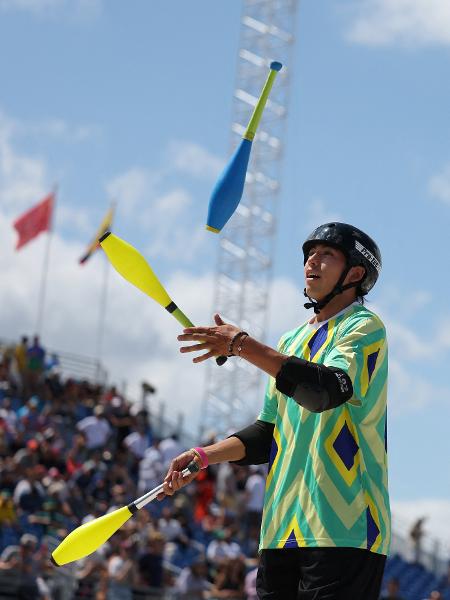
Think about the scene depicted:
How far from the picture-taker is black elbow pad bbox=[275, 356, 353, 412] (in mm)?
5023

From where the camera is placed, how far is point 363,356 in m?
5.32

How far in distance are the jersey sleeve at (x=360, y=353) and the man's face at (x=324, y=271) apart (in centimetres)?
27

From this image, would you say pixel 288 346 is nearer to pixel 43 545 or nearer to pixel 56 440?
pixel 43 545

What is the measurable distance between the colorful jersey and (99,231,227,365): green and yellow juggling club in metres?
0.83

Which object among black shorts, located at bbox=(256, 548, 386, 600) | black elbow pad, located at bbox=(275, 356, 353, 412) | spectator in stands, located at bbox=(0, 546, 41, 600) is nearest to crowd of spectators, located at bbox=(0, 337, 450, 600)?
spectator in stands, located at bbox=(0, 546, 41, 600)

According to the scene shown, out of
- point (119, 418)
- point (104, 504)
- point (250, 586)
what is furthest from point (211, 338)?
point (119, 418)

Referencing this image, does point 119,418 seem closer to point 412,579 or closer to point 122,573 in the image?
point 412,579

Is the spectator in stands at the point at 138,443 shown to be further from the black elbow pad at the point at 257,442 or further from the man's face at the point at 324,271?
the man's face at the point at 324,271

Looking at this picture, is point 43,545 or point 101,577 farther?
point 43,545

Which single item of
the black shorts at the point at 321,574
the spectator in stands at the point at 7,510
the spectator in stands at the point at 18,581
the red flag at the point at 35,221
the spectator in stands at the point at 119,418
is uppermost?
the red flag at the point at 35,221

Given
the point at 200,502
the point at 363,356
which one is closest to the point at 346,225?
the point at 363,356

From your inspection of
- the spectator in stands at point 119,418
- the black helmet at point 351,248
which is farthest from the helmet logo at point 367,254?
the spectator in stands at point 119,418

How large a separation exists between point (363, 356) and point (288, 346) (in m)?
0.61

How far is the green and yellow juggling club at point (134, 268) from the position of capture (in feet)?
18.9
